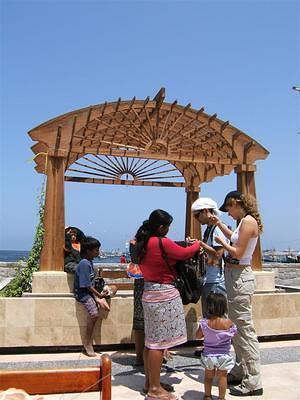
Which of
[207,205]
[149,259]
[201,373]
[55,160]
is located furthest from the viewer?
[55,160]

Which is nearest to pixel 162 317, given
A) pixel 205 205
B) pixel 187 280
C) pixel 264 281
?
pixel 187 280

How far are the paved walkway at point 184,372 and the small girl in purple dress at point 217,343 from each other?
33cm

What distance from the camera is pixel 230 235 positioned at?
14.9 feet

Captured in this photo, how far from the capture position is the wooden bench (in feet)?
6.87

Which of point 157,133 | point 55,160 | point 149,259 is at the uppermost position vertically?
point 157,133

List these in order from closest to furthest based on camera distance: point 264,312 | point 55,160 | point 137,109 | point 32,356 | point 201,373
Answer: point 201,373
point 32,356
point 264,312
point 55,160
point 137,109

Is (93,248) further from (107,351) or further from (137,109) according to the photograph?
(137,109)

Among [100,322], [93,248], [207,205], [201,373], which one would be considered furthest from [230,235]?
[100,322]

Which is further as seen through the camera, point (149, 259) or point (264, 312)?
point (264, 312)

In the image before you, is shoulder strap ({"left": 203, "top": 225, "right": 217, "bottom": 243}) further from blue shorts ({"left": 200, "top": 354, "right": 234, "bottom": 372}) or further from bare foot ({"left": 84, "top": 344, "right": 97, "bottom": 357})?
bare foot ({"left": 84, "top": 344, "right": 97, "bottom": 357})

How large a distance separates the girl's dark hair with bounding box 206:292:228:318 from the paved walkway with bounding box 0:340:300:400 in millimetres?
803

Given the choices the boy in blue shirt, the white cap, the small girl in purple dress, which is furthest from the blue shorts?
the boy in blue shirt

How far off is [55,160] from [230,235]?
152 inches

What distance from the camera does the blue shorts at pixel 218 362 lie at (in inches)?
152
